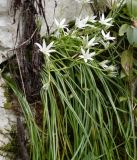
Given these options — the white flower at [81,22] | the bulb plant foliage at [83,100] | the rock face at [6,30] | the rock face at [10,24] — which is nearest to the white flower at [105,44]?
the bulb plant foliage at [83,100]

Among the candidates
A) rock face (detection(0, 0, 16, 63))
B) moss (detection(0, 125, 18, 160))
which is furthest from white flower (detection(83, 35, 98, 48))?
moss (detection(0, 125, 18, 160))

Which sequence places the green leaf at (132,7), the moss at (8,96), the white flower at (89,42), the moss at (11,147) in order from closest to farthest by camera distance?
the moss at (11,147) → the moss at (8,96) → the white flower at (89,42) → the green leaf at (132,7)

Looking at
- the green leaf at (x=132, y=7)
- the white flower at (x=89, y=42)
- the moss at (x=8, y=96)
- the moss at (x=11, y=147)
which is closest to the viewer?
the moss at (x=11, y=147)

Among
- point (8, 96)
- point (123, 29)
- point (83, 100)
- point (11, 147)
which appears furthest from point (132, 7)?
A: point (11, 147)

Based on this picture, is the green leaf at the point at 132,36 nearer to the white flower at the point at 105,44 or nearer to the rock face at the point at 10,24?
the white flower at the point at 105,44

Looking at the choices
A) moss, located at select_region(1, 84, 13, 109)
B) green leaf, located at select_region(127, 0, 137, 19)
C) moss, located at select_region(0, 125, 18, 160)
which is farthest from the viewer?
green leaf, located at select_region(127, 0, 137, 19)

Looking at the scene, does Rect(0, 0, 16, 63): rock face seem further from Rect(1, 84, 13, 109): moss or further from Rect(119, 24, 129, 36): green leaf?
Rect(119, 24, 129, 36): green leaf

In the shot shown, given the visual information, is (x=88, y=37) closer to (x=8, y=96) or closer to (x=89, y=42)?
(x=89, y=42)
